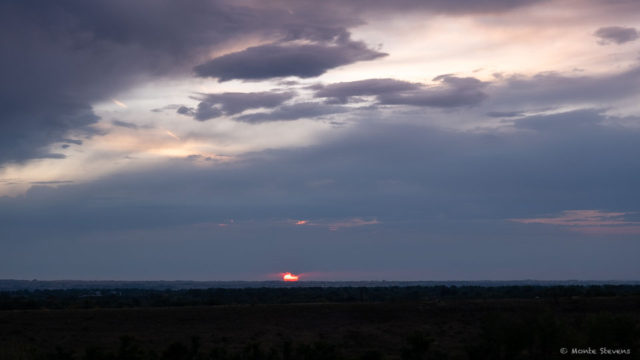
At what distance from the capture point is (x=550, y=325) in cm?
4725

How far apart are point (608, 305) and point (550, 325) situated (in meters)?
36.4

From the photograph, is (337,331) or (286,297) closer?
(337,331)

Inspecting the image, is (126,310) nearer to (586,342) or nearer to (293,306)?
(293,306)

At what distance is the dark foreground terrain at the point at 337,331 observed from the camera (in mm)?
46375

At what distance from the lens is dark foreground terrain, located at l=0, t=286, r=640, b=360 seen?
4638cm

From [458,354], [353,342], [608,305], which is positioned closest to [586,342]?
[458,354]

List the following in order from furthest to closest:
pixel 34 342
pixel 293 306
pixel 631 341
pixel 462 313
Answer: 1. pixel 293 306
2. pixel 462 313
3. pixel 34 342
4. pixel 631 341

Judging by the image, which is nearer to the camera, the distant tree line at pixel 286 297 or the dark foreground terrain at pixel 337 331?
the dark foreground terrain at pixel 337 331

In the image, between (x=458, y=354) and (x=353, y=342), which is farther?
(x=353, y=342)

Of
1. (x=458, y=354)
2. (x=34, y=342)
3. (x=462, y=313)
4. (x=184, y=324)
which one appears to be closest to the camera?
(x=458, y=354)

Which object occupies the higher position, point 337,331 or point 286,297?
point 286,297

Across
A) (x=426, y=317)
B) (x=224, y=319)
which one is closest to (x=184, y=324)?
(x=224, y=319)

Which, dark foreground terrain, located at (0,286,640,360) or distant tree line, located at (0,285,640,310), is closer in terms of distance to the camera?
dark foreground terrain, located at (0,286,640,360)

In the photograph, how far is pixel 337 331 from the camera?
229 ft
